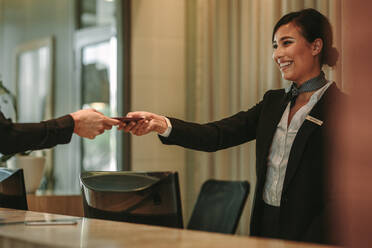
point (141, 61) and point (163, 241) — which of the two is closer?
point (163, 241)

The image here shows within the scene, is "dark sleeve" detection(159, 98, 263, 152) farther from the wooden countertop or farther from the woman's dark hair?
the wooden countertop

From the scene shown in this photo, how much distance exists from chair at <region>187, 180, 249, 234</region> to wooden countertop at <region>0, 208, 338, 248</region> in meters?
0.95

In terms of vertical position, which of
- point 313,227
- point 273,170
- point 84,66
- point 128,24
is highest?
point 128,24

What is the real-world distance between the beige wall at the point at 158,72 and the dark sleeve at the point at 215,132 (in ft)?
5.80

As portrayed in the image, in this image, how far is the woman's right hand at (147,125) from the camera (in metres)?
2.53

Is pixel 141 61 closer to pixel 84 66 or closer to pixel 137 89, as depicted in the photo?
pixel 137 89

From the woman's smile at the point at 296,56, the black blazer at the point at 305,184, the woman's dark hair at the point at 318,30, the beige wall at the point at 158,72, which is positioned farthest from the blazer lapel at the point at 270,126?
the beige wall at the point at 158,72

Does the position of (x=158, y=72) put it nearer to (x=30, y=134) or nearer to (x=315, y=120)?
(x=315, y=120)

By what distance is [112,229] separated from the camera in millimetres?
1353

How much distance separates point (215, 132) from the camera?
2.61 m

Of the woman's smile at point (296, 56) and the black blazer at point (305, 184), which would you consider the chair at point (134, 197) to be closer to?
the black blazer at point (305, 184)

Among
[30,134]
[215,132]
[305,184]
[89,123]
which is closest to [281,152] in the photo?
[305,184]

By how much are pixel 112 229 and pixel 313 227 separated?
109cm

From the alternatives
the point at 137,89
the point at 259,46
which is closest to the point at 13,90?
the point at 137,89
